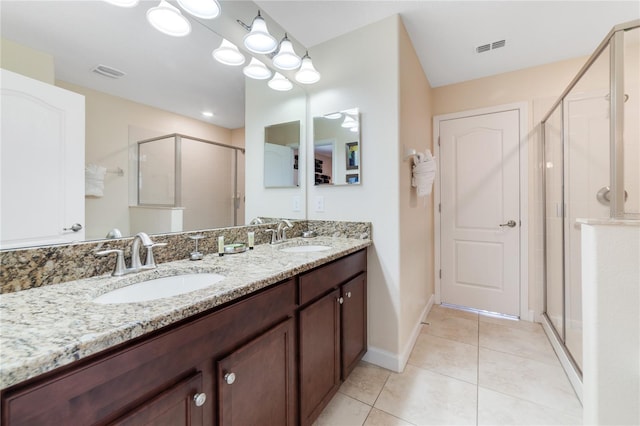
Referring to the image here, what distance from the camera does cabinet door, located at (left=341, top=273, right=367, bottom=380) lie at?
155cm

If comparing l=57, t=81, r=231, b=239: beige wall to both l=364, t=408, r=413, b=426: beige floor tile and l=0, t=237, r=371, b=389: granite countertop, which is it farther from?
l=364, t=408, r=413, b=426: beige floor tile

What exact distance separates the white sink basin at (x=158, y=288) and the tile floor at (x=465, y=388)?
0.99 m

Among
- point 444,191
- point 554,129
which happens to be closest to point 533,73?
point 554,129

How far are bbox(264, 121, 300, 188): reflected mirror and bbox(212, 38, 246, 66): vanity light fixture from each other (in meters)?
0.45

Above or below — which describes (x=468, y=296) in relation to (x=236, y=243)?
below

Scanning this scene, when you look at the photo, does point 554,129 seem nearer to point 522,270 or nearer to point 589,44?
point 589,44

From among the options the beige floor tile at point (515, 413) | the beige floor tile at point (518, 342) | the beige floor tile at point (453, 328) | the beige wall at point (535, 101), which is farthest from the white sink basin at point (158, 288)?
the beige wall at point (535, 101)

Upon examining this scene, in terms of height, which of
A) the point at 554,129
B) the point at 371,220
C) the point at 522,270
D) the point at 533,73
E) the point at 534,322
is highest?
the point at 533,73

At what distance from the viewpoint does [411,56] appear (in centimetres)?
212

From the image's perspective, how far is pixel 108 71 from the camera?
1071 millimetres

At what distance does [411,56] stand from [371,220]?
4.52 ft

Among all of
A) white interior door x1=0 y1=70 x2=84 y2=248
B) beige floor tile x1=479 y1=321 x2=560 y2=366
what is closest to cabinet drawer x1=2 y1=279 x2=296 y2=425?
white interior door x1=0 y1=70 x2=84 y2=248

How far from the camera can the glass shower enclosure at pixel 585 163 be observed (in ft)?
4.00

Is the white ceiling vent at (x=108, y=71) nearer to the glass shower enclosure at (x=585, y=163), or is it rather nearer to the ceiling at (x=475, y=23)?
the ceiling at (x=475, y=23)
